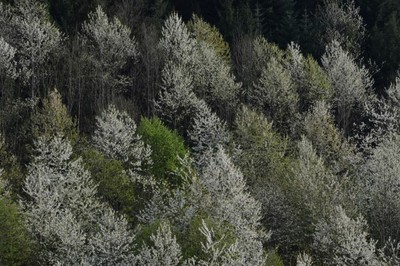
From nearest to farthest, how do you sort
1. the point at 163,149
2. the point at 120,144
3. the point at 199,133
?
the point at 120,144, the point at 163,149, the point at 199,133

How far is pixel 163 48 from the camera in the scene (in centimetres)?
7269

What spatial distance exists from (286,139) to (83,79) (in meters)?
21.8

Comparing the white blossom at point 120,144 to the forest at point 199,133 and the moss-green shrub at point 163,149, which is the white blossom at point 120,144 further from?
the moss-green shrub at point 163,149

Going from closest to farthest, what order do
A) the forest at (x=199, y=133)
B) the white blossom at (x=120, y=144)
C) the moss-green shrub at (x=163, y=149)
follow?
the forest at (x=199, y=133) < the white blossom at (x=120, y=144) < the moss-green shrub at (x=163, y=149)

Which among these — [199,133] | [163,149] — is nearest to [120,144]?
[163,149]

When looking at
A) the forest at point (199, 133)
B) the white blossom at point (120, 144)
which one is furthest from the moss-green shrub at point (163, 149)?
the white blossom at point (120, 144)

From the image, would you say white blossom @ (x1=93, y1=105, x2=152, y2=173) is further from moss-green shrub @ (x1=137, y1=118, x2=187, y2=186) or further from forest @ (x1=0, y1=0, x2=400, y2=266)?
moss-green shrub @ (x1=137, y1=118, x2=187, y2=186)

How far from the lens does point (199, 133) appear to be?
62.2 metres

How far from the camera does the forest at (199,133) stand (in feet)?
130

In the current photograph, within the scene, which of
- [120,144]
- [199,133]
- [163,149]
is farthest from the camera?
[199,133]

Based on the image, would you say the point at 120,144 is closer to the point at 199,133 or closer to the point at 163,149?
the point at 163,149

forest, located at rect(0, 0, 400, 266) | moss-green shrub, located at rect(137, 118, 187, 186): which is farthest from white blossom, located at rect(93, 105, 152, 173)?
moss-green shrub, located at rect(137, 118, 187, 186)

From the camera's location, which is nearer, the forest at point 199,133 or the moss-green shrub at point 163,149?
the forest at point 199,133

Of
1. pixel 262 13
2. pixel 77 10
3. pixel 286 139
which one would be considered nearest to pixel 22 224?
pixel 286 139
